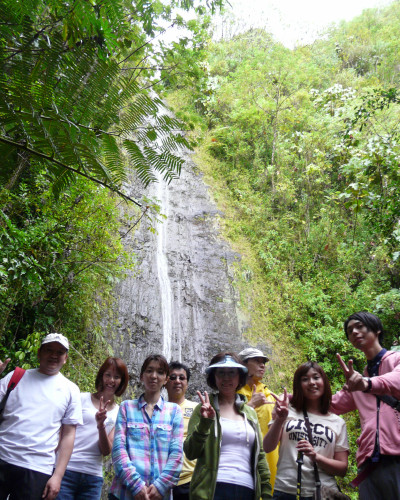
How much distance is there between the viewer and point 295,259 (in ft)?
33.2

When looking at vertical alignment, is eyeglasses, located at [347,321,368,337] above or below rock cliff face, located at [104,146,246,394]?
below

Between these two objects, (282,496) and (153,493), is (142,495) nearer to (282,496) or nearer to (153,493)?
(153,493)

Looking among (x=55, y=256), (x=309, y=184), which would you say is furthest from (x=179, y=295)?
(x=309, y=184)

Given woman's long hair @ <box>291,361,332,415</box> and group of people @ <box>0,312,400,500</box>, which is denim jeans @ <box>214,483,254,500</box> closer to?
group of people @ <box>0,312,400,500</box>

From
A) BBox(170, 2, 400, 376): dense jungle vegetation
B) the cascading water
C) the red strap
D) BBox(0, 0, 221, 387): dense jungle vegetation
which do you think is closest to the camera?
BBox(0, 0, 221, 387): dense jungle vegetation

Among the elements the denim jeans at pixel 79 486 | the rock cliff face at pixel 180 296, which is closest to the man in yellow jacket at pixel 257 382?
the denim jeans at pixel 79 486

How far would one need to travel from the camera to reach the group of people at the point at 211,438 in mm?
2516

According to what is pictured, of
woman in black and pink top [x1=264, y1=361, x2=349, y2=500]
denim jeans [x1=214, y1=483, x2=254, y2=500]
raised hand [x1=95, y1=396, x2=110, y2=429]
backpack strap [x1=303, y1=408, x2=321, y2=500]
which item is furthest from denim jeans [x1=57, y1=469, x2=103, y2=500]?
backpack strap [x1=303, y1=408, x2=321, y2=500]

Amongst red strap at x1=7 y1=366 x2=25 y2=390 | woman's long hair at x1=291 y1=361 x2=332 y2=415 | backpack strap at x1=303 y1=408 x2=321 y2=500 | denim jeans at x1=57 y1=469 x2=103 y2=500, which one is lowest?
denim jeans at x1=57 y1=469 x2=103 y2=500

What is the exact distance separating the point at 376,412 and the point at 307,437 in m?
0.51

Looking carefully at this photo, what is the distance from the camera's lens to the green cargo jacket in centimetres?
248

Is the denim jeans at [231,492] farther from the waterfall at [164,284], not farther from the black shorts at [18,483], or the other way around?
the waterfall at [164,284]

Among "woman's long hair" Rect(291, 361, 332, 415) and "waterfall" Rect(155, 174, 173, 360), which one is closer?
"woman's long hair" Rect(291, 361, 332, 415)

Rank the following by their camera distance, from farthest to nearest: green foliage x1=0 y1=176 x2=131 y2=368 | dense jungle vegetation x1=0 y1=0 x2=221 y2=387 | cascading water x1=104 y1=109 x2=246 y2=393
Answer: cascading water x1=104 y1=109 x2=246 y2=393
green foliage x1=0 y1=176 x2=131 y2=368
dense jungle vegetation x1=0 y1=0 x2=221 y2=387
